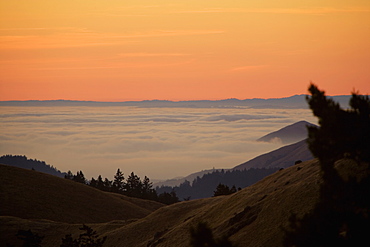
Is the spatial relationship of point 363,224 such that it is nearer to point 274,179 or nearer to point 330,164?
point 330,164

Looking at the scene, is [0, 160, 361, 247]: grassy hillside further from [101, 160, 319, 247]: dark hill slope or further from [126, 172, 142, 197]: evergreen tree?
[126, 172, 142, 197]: evergreen tree

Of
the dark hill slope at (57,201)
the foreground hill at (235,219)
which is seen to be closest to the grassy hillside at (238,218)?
the foreground hill at (235,219)

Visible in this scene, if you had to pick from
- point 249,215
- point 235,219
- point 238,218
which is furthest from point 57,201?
point 249,215

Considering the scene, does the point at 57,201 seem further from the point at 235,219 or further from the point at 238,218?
the point at 238,218

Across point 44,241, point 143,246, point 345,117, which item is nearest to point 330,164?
point 345,117

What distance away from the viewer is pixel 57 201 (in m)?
109

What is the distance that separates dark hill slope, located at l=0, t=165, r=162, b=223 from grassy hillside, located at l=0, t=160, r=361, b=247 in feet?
47.2

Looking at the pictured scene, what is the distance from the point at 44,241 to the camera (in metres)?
77.6

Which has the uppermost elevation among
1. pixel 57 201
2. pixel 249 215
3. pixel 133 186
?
pixel 133 186

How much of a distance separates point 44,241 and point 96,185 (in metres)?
105

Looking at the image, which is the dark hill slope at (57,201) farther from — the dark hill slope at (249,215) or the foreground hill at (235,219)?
the dark hill slope at (249,215)

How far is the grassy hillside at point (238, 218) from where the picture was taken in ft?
148

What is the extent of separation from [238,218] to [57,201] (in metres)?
66.7

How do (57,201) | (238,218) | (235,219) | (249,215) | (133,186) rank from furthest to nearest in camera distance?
(133,186)
(57,201)
(235,219)
(238,218)
(249,215)
